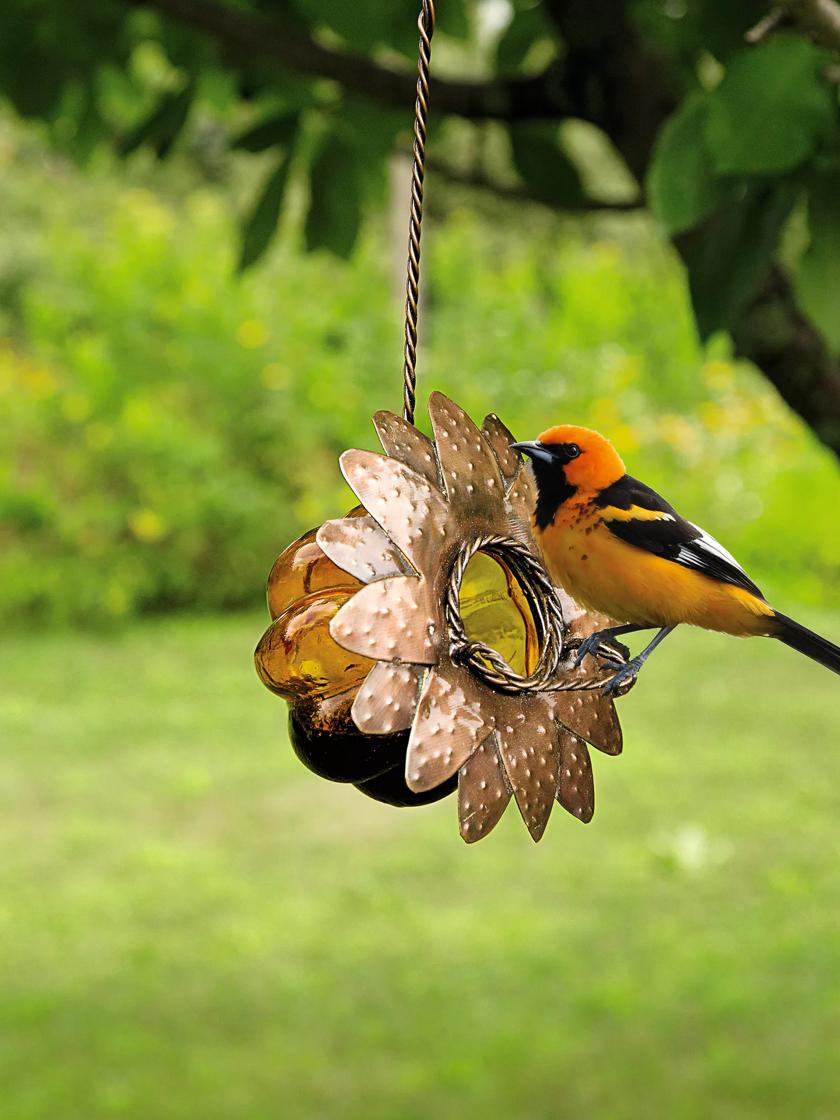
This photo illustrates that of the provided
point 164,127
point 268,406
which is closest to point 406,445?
point 164,127

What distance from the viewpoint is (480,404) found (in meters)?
6.67

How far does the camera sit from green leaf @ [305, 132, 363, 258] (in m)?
2.15

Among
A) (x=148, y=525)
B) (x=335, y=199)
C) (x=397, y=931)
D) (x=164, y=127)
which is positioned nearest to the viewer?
(x=335, y=199)

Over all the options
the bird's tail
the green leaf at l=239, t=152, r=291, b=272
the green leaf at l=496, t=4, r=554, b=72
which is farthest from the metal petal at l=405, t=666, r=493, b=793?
the green leaf at l=496, t=4, r=554, b=72

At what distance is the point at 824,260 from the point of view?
4.68 feet

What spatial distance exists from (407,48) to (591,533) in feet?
4.52

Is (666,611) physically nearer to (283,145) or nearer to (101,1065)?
(283,145)

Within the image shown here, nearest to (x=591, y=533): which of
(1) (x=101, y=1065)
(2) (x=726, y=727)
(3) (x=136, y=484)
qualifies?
(1) (x=101, y=1065)

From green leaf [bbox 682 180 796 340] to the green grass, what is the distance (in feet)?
7.52

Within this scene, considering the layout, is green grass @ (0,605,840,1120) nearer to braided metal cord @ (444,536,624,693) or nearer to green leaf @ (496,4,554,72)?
green leaf @ (496,4,554,72)

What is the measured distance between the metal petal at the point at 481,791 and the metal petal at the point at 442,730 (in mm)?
19

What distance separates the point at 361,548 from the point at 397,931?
332 cm

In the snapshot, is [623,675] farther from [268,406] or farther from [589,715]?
[268,406]

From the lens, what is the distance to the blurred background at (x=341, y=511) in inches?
78.4
